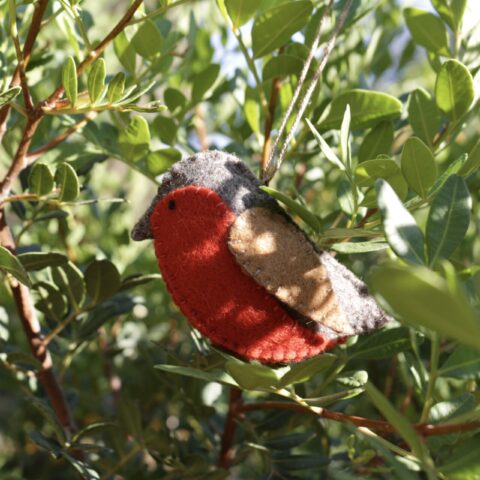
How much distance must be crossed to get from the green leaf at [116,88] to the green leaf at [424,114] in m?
0.25

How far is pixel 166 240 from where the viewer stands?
19.2 inches

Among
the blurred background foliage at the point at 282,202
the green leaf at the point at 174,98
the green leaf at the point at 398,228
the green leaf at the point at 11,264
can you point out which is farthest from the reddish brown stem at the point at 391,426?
the green leaf at the point at 174,98

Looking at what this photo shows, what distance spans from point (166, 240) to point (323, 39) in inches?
11.3

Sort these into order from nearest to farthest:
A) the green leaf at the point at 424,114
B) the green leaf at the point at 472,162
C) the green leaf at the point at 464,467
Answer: the green leaf at the point at 464,467 < the green leaf at the point at 472,162 < the green leaf at the point at 424,114

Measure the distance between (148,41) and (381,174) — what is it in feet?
0.85

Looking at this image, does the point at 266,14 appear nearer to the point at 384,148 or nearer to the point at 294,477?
the point at 384,148

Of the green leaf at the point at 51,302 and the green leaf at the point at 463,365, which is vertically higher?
the green leaf at the point at 463,365

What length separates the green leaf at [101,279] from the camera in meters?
0.59

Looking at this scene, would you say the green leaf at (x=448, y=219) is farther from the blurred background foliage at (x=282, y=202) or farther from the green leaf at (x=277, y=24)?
the green leaf at (x=277, y=24)

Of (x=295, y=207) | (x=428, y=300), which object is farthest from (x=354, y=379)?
(x=428, y=300)

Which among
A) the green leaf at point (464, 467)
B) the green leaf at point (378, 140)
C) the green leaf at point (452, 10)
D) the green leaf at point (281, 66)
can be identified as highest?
the green leaf at point (452, 10)

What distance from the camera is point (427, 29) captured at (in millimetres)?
598

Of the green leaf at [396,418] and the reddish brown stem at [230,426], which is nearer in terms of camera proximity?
the green leaf at [396,418]

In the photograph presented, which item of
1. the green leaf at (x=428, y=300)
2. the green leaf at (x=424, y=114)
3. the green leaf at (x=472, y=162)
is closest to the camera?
the green leaf at (x=428, y=300)
